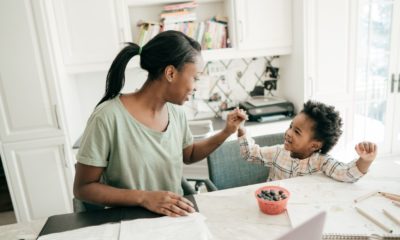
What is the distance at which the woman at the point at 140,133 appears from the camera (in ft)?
3.43

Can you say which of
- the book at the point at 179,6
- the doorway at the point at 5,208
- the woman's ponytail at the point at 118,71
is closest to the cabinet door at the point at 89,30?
the book at the point at 179,6

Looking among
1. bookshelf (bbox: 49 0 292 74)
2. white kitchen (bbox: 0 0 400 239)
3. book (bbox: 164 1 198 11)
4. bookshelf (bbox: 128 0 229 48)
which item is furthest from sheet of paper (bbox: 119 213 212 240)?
book (bbox: 164 1 198 11)

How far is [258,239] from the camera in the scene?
2.70 feet

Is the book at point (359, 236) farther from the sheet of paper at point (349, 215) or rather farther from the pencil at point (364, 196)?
the pencil at point (364, 196)

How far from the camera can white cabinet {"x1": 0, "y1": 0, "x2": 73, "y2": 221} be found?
195 cm

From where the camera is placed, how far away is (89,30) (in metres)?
2.21

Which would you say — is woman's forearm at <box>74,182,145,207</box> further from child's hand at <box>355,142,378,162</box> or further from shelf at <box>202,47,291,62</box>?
shelf at <box>202,47,291,62</box>

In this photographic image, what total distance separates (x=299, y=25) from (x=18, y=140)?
214 centimetres

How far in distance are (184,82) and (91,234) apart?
0.59 m

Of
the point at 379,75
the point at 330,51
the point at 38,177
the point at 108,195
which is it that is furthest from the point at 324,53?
the point at 38,177

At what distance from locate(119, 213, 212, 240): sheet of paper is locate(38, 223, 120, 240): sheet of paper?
24 mm

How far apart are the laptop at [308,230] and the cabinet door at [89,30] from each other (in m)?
2.00

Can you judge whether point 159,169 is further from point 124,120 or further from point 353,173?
point 353,173

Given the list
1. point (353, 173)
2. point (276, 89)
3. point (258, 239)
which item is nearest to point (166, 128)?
point (258, 239)
